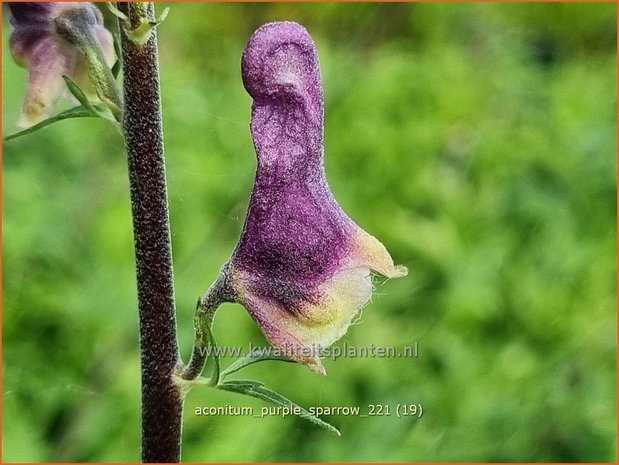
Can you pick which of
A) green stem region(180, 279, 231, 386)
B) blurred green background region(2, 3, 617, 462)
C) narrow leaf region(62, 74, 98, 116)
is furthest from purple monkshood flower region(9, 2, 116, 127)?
blurred green background region(2, 3, 617, 462)

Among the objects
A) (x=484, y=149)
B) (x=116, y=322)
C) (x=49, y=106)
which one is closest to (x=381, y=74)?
(x=484, y=149)

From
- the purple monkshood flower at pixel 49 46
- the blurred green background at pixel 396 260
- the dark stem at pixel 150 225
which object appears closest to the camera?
the dark stem at pixel 150 225

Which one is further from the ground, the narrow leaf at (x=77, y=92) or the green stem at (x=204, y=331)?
the narrow leaf at (x=77, y=92)

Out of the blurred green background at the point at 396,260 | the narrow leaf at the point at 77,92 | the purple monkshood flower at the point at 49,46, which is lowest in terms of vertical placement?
the blurred green background at the point at 396,260

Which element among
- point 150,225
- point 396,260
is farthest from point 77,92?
point 396,260

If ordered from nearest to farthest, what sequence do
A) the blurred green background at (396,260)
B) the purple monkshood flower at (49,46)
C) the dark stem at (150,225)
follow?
the dark stem at (150,225) < the purple monkshood flower at (49,46) < the blurred green background at (396,260)

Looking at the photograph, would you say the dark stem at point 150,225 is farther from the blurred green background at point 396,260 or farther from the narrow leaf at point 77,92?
the blurred green background at point 396,260

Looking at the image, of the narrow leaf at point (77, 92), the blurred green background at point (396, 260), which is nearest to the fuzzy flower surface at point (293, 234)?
the narrow leaf at point (77, 92)
